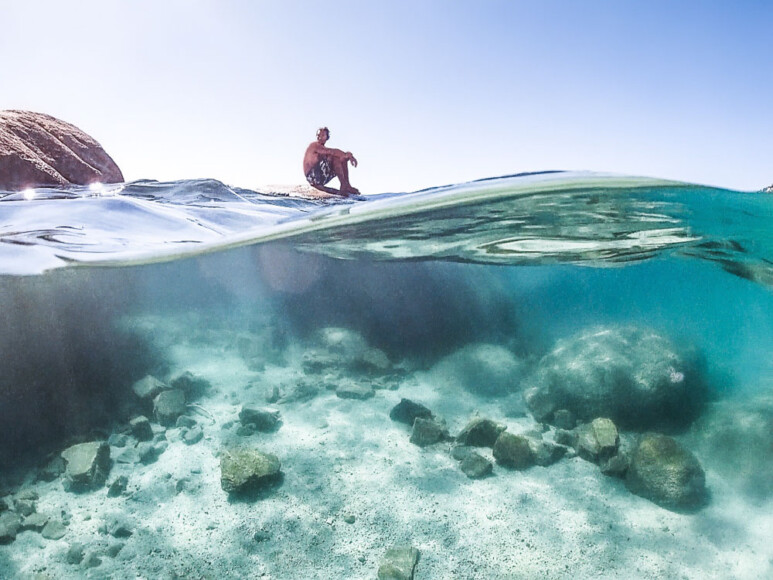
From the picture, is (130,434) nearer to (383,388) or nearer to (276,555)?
(276,555)

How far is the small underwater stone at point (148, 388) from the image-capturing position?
9.33 metres

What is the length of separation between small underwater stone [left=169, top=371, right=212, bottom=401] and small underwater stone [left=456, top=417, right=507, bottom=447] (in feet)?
22.6

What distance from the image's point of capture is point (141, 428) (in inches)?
331

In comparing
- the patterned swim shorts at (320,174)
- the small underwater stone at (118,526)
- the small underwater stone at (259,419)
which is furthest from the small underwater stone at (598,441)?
the patterned swim shorts at (320,174)

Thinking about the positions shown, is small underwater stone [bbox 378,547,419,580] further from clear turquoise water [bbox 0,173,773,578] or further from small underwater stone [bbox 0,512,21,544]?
small underwater stone [bbox 0,512,21,544]

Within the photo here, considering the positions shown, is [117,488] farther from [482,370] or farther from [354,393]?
[482,370]

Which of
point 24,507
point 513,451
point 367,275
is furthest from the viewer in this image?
point 367,275

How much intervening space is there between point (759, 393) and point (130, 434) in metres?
16.2

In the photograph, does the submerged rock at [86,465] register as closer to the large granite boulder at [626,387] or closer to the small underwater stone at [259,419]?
the small underwater stone at [259,419]

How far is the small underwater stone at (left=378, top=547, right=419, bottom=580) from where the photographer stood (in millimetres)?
5336

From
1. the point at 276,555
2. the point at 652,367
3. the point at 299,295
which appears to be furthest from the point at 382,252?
the point at 276,555

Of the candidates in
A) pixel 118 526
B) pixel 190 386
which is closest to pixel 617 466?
pixel 118 526

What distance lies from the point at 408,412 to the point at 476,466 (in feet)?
7.73

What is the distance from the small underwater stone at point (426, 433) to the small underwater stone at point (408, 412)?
0.75 m
